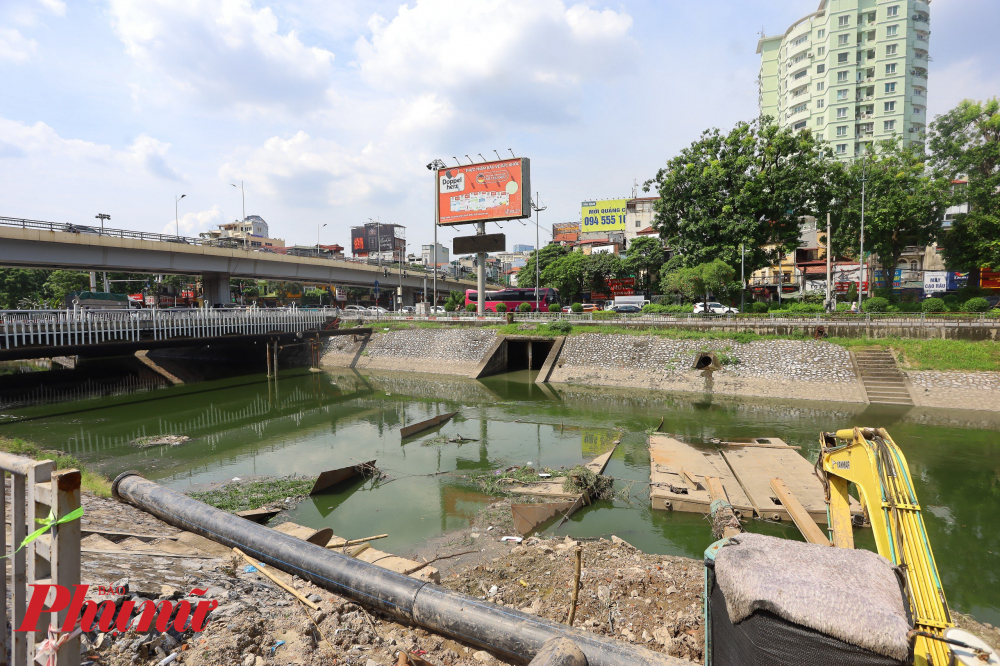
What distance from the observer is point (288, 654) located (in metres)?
4.67

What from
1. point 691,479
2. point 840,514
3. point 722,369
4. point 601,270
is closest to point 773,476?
point 691,479

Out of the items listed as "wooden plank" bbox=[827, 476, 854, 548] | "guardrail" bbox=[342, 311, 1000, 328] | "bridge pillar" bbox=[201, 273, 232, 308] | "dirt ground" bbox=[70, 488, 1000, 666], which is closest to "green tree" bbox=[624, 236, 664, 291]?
"guardrail" bbox=[342, 311, 1000, 328]

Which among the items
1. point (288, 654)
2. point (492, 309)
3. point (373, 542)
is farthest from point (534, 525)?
point (492, 309)

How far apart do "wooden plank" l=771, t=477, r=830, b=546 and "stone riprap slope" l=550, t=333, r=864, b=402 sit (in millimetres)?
14947

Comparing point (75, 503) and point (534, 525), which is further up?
point (75, 503)

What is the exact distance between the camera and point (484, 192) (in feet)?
125

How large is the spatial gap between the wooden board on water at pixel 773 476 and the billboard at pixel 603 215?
69.0 meters

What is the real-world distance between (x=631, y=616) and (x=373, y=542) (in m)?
6.20

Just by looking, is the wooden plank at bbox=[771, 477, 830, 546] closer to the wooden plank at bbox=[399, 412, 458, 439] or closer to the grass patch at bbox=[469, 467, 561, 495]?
the grass patch at bbox=[469, 467, 561, 495]

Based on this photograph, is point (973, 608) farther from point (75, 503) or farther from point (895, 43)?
point (895, 43)

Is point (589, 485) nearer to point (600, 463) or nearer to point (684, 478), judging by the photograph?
point (600, 463)

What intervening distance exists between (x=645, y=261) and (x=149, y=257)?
48249 millimetres

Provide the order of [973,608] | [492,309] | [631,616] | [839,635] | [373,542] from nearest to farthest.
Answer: [839,635] → [631,616] → [973,608] → [373,542] → [492,309]

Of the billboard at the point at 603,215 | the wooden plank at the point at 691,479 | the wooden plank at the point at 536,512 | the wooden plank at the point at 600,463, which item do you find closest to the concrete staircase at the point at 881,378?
the wooden plank at the point at 600,463
